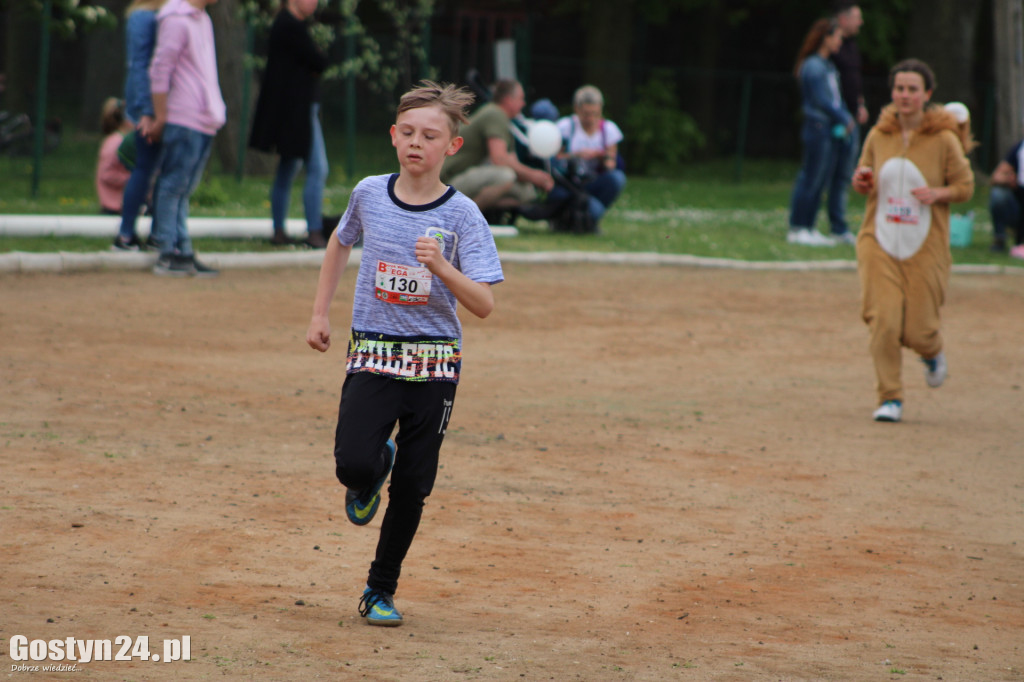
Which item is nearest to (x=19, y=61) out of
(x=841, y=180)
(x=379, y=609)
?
(x=841, y=180)

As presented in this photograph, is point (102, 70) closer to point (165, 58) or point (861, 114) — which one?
point (861, 114)

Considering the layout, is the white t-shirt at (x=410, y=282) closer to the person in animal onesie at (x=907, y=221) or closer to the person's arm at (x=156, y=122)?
the person in animal onesie at (x=907, y=221)

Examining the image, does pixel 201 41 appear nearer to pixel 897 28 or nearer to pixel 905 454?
pixel 905 454

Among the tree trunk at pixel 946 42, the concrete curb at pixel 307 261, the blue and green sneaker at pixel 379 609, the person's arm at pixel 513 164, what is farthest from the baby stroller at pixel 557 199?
the tree trunk at pixel 946 42

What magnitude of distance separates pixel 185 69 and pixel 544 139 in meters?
5.57

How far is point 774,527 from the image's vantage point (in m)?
5.82

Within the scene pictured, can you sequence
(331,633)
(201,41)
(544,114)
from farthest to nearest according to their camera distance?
(544,114), (201,41), (331,633)

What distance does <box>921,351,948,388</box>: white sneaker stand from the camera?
8.56 m

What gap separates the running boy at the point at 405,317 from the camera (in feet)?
14.0

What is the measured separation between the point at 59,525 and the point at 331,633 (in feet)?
4.51

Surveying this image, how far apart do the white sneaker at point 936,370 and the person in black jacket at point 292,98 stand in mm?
5780

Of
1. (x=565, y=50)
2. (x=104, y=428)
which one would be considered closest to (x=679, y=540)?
(x=104, y=428)

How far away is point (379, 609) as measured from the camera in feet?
14.3

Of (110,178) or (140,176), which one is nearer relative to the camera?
(140,176)
